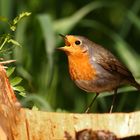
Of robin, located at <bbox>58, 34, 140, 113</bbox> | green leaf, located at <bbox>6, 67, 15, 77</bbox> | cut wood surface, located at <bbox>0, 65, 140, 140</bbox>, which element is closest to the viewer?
cut wood surface, located at <bbox>0, 65, 140, 140</bbox>

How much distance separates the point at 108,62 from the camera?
4.28m

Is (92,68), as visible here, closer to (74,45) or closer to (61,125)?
(74,45)

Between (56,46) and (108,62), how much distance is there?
29.0 inches

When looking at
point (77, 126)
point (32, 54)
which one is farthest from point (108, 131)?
point (32, 54)

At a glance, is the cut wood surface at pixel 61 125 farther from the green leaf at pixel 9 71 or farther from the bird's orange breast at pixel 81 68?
the bird's orange breast at pixel 81 68

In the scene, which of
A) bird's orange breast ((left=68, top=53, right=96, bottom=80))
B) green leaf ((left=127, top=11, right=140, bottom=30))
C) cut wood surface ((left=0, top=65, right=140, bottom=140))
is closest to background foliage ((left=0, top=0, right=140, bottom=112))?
green leaf ((left=127, top=11, right=140, bottom=30))

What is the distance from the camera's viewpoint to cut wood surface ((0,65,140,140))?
2.40m

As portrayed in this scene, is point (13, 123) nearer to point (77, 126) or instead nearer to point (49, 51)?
point (77, 126)

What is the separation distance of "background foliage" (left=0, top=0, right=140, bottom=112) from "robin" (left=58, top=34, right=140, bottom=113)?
124mm

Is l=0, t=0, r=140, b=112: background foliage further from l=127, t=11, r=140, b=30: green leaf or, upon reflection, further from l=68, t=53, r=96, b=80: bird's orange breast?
l=68, t=53, r=96, b=80: bird's orange breast

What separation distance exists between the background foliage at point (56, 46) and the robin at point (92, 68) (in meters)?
0.12

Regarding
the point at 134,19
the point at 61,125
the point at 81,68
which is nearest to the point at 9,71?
the point at 61,125

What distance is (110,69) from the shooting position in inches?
169


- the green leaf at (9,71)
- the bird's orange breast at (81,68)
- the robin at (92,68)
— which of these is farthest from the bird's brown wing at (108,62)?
the green leaf at (9,71)
